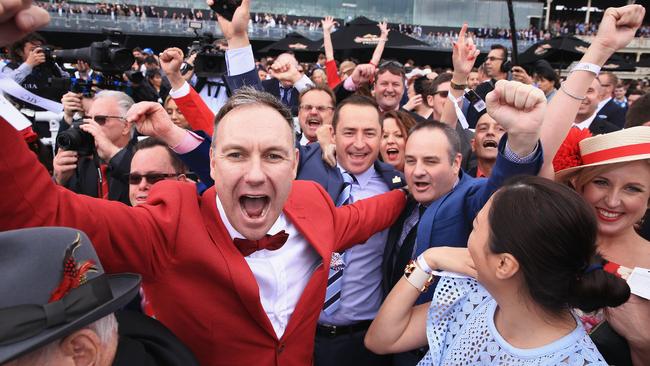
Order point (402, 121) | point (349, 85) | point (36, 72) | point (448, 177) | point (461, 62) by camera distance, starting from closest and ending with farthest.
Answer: point (448, 177), point (402, 121), point (461, 62), point (349, 85), point (36, 72)

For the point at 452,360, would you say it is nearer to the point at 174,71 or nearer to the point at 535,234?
the point at 535,234

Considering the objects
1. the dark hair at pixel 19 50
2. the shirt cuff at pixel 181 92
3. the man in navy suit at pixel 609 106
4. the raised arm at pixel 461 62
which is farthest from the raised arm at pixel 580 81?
the dark hair at pixel 19 50

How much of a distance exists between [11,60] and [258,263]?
7670 millimetres

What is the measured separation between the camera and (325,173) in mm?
2873

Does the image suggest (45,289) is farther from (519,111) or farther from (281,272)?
(519,111)

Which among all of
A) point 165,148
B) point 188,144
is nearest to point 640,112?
point 188,144

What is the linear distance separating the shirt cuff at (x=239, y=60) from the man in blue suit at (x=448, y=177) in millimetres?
1193

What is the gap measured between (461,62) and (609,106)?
198 inches

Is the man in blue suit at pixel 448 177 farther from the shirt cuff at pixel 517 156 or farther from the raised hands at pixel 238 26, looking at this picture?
the raised hands at pixel 238 26

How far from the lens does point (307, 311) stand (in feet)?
6.29

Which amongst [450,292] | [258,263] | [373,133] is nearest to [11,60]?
[373,133]

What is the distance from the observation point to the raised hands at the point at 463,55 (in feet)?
11.8

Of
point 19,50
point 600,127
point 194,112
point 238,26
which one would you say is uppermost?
point 238,26

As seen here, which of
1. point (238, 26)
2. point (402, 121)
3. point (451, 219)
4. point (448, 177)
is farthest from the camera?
point (402, 121)
